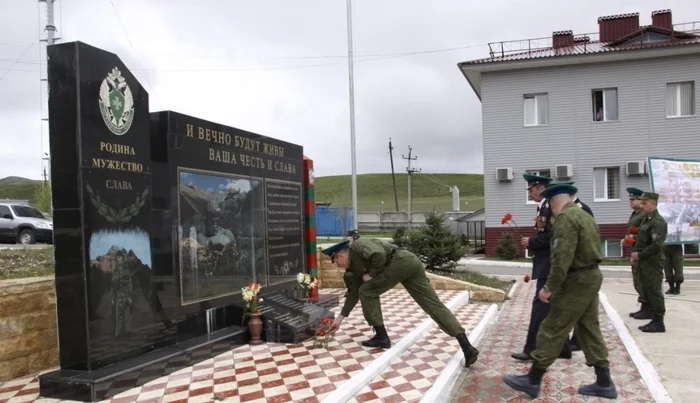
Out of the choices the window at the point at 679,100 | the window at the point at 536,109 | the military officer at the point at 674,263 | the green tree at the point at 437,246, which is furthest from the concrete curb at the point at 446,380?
the window at the point at 679,100

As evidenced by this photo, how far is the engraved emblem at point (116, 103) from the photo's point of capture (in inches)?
168

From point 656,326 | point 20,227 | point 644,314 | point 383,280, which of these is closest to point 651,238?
point 656,326

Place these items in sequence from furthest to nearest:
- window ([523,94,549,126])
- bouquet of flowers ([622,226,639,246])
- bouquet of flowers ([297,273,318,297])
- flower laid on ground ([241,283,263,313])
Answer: window ([523,94,549,126]) < bouquet of flowers ([297,273,318,297]) < bouquet of flowers ([622,226,639,246]) < flower laid on ground ([241,283,263,313])

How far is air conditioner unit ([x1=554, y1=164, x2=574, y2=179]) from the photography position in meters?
18.0

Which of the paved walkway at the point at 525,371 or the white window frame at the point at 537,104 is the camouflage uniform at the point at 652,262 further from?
the white window frame at the point at 537,104

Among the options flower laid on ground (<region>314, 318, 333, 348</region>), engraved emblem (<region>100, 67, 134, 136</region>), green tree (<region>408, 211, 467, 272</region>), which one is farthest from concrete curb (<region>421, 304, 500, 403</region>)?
green tree (<region>408, 211, 467, 272</region>)

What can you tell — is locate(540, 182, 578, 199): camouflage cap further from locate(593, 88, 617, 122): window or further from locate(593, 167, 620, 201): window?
locate(593, 88, 617, 122): window

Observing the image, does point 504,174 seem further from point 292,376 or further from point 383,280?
point 292,376

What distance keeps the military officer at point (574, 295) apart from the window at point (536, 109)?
15.8m

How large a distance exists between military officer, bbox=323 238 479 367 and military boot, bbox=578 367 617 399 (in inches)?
41.1

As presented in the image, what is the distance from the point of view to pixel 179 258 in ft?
16.8

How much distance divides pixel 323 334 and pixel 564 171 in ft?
49.0

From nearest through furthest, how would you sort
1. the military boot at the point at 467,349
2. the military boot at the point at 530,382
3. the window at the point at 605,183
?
the military boot at the point at 530,382
the military boot at the point at 467,349
the window at the point at 605,183

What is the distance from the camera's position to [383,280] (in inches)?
200
